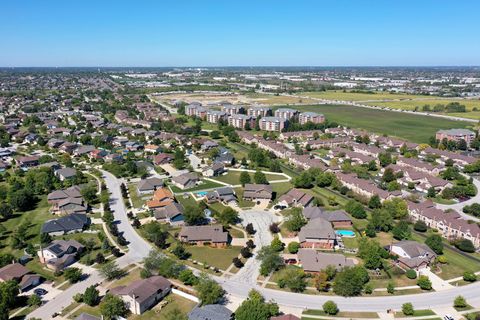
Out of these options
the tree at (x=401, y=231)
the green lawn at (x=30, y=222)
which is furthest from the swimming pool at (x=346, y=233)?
the green lawn at (x=30, y=222)

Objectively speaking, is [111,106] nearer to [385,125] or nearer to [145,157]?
[145,157]

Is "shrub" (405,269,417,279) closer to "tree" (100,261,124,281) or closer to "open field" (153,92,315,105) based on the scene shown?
"tree" (100,261,124,281)

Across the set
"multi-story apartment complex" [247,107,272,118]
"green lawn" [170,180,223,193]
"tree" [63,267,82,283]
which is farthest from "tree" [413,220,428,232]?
"multi-story apartment complex" [247,107,272,118]

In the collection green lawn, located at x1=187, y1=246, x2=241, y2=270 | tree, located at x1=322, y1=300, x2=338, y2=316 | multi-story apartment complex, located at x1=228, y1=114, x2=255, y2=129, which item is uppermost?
multi-story apartment complex, located at x1=228, y1=114, x2=255, y2=129

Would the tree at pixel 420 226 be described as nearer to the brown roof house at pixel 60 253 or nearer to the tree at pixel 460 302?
the tree at pixel 460 302

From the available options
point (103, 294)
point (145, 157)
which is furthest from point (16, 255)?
point (145, 157)

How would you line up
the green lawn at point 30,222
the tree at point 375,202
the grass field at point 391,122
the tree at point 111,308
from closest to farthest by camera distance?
the tree at point 111,308, the green lawn at point 30,222, the tree at point 375,202, the grass field at point 391,122
